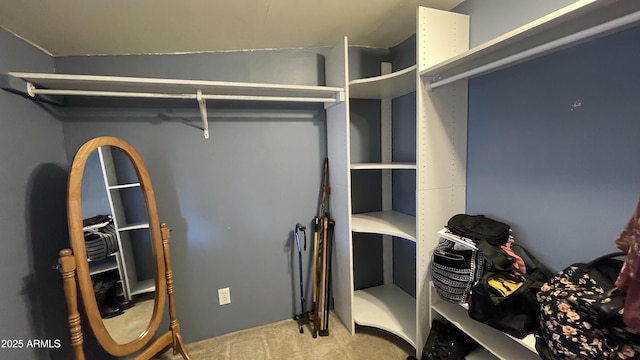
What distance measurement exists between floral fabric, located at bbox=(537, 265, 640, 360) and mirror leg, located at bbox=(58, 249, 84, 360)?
2.00 m

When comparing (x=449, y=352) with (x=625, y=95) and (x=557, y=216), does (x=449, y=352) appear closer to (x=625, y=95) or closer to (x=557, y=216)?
(x=557, y=216)

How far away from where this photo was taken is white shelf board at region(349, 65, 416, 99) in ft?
5.65

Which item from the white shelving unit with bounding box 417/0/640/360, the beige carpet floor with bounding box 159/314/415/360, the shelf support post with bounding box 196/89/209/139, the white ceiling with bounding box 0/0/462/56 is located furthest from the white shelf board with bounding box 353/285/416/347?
the white ceiling with bounding box 0/0/462/56

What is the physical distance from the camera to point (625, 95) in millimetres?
1024

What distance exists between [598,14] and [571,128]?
0.46 meters

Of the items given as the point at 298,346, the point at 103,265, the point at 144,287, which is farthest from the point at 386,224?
the point at 103,265

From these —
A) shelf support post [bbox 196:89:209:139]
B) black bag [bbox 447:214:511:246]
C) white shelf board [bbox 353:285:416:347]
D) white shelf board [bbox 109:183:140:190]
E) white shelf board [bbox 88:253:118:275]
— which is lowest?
white shelf board [bbox 353:285:416:347]

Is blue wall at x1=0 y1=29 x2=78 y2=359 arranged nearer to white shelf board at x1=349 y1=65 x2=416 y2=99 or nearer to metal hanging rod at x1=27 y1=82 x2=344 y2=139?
metal hanging rod at x1=27 y1=82 x2=344 y2=139

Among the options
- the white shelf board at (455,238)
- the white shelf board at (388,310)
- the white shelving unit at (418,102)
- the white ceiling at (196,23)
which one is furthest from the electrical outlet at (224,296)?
the white ceiling at (196,23)

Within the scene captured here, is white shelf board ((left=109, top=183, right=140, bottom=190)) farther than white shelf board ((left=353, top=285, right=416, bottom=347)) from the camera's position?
No

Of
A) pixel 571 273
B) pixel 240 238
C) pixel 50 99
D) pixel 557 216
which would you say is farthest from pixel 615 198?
pixel 50 99

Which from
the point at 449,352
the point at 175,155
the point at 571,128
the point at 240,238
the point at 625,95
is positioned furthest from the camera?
the point at 240,238

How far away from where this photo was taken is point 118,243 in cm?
160

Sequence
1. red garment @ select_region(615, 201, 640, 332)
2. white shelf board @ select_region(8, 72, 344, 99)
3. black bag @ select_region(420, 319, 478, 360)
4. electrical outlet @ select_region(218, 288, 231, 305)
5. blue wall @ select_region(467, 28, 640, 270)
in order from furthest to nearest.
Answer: electrical outlet @ select_region(218, 288, 231, 305)
black bag @ select_region(420, 319, 478, 360)
white shelf board @ select_region(8, 72, 344, 99)
blue wall @ select_region(467, 28, 640, 270)
red garment @ select_region(615, 201, 640, 332)
